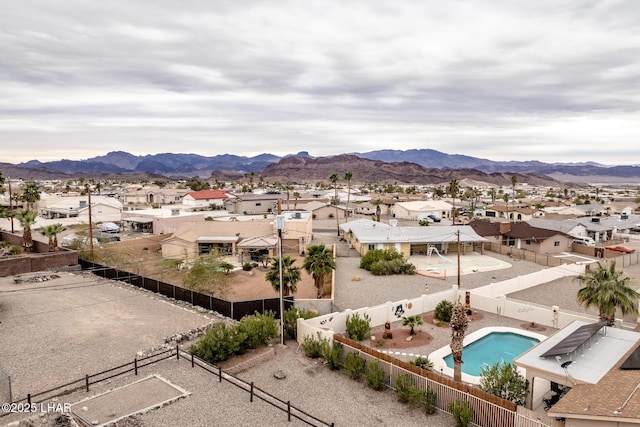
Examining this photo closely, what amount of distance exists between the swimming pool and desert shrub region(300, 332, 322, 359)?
5449 millimetres

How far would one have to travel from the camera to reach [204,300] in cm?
2906

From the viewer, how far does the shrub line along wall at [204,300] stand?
27266 millimetres

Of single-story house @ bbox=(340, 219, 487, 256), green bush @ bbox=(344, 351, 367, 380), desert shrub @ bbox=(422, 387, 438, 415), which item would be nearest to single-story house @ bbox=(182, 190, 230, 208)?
single-story house @ bbox=(340, 219, 487, 256)

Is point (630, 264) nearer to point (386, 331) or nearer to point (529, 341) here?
point (529, 341)

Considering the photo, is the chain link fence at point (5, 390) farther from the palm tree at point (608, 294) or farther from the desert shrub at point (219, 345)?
the palm tree at point (608, 294)

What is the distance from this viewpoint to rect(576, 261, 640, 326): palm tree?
22469mm

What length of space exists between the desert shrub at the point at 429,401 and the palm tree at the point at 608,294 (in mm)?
11794

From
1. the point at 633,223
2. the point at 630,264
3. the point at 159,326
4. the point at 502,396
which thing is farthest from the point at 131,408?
the point at 633,223

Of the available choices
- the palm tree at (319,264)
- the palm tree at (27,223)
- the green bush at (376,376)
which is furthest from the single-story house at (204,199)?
the green bush at (376,376)

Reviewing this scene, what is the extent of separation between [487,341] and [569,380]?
9.73 m

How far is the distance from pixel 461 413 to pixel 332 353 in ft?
21.7

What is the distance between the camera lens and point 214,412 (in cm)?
1580

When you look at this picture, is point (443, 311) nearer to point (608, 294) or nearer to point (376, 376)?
point (608, 294)

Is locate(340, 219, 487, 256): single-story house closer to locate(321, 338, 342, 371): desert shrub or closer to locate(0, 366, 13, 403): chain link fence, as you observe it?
locate(321, 338, 342, 371): desert shrub
